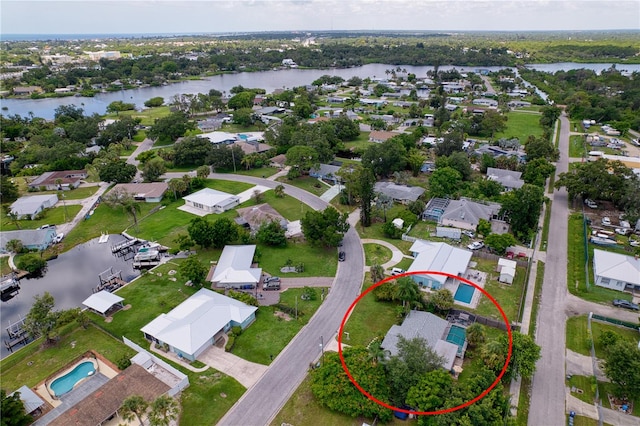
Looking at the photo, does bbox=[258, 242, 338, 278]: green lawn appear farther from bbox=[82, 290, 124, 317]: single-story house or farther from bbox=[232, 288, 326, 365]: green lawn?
bbox=[82, 290, 124, 317]: single-story house

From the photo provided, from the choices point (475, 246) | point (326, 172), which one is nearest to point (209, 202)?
point (326, 172)

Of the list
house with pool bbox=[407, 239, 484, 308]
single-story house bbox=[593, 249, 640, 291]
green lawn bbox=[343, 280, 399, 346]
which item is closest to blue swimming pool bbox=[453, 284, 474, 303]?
house with pool bbox=[407, 239, 484, 308]

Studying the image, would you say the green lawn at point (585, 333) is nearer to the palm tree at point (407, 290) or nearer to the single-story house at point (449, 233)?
the palm tree at point (407, 290)

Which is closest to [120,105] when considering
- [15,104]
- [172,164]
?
[15,104]

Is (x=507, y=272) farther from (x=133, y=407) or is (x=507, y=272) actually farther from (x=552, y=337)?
(x=133, y=407)

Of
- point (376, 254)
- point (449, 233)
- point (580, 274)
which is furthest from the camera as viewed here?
point (449, 233)

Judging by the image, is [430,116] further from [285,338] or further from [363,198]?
[285,338]

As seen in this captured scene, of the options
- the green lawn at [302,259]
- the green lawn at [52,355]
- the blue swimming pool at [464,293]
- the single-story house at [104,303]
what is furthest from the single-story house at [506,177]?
the green lawn at [52,355]
